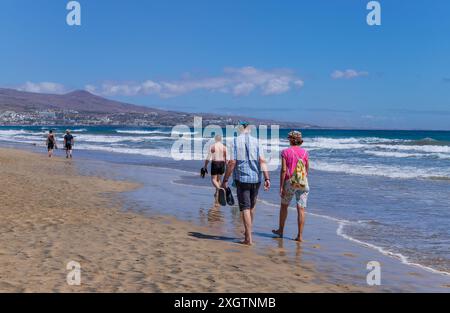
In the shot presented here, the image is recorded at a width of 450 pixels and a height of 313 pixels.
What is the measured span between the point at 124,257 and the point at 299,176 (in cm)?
288

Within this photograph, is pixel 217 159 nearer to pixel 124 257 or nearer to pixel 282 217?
pixel 282 217

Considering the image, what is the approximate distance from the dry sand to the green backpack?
1223 millimetres

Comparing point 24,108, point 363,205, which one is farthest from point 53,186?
point 24,108

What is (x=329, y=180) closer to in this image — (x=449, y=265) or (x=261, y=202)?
(x=261, y=202)

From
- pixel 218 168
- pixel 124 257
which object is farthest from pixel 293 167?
pixel 218 168

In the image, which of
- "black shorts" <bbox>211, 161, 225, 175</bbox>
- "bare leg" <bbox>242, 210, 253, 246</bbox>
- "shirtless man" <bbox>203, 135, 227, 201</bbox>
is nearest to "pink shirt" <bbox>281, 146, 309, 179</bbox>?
"bare leg" <bbox>242, 210, 253, 246</bbox>

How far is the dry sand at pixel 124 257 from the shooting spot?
5125mm

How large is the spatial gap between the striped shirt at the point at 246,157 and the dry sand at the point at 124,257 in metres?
1.03

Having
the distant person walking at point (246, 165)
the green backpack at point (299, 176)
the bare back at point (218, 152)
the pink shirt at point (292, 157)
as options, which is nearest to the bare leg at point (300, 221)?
the green backpack at point (299, 176)

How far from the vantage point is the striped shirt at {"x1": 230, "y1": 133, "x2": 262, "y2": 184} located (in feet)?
23.6

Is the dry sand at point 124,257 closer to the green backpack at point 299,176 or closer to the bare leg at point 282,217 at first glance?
the bare leg at point 282,217

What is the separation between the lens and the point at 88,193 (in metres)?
12.7

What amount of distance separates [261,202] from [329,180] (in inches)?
239

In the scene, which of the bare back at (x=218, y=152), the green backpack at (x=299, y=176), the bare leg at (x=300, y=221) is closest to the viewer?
the green backpack at (x=299, y=176)
